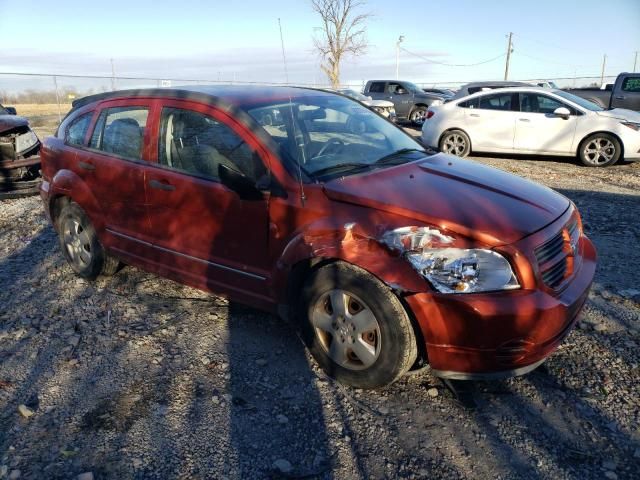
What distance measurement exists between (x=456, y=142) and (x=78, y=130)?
8080 millimetres

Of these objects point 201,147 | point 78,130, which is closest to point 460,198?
point 201,147

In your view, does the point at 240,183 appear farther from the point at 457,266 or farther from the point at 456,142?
the point at 456,142

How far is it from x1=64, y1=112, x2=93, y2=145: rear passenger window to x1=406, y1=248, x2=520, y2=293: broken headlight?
133 inches

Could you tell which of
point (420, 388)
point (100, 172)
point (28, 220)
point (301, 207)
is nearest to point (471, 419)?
point (420, 388)

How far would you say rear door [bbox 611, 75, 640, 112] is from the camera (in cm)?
1378

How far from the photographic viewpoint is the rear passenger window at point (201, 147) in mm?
3348

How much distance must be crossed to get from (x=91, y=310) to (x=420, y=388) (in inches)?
108

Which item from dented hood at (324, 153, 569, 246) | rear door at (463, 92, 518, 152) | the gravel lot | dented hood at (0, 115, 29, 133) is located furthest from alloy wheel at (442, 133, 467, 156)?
dented hood at (0, 115, 29, 133)

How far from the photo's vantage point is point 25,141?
8484mm

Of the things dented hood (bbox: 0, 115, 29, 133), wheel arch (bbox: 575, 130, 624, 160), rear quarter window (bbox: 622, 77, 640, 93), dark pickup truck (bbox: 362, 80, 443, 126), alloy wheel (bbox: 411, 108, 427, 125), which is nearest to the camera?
dented hood (bbox: 0, 115, 29, 133)

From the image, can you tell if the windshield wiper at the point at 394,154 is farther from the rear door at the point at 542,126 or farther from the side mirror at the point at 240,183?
the rear door at the point at 542,126

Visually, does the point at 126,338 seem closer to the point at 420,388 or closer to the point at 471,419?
the point at 420,388

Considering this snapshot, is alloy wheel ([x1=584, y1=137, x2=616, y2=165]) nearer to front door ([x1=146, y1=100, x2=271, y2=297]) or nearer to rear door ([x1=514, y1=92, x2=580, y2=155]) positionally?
rear door ([x1=514, y1=92, x2=580, y2=155])

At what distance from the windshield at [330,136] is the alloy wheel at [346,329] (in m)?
0.79
